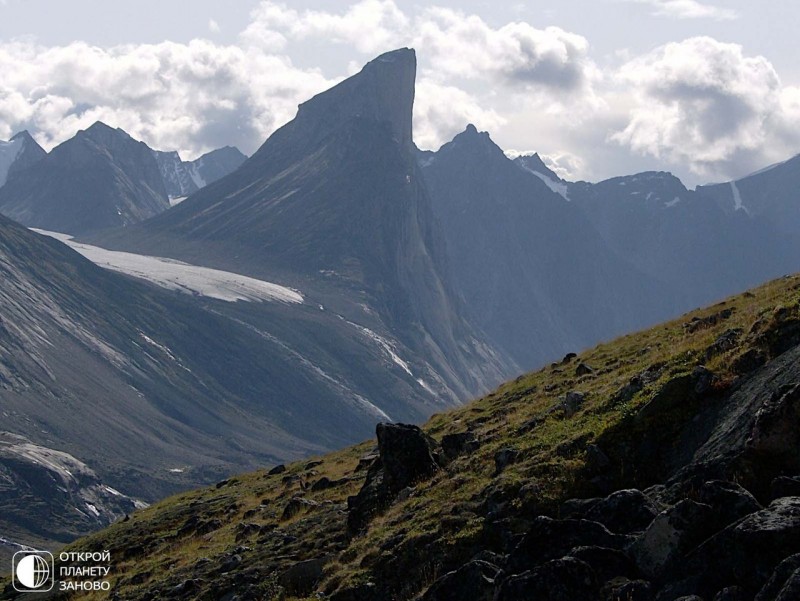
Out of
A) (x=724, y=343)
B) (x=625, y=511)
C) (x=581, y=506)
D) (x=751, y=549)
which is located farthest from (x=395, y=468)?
(x=751, y=549)

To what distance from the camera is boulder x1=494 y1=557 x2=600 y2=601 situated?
66.4 ft

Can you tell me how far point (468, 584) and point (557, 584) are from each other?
2882 mm

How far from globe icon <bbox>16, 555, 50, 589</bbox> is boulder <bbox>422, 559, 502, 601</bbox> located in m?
25.4

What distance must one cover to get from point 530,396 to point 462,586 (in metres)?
23.4

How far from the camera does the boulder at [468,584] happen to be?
22234mm

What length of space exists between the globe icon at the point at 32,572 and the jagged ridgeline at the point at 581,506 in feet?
13.1

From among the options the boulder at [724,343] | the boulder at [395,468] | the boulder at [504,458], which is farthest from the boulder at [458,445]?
the boulder at [724,343]

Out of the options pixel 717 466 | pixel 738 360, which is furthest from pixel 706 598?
pixel 738 360

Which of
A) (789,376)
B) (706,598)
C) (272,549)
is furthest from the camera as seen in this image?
(272,549)

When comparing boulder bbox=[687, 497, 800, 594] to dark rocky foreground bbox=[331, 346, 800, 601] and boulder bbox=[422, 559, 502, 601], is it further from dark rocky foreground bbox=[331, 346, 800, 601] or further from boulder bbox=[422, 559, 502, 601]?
boulder bbox=[422, 559, 502, 601]

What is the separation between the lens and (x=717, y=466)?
23.1 m

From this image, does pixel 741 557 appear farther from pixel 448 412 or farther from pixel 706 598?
pixel 448 412

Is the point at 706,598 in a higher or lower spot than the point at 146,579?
lower

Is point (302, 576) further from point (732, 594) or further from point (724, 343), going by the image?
point (724, 343)
